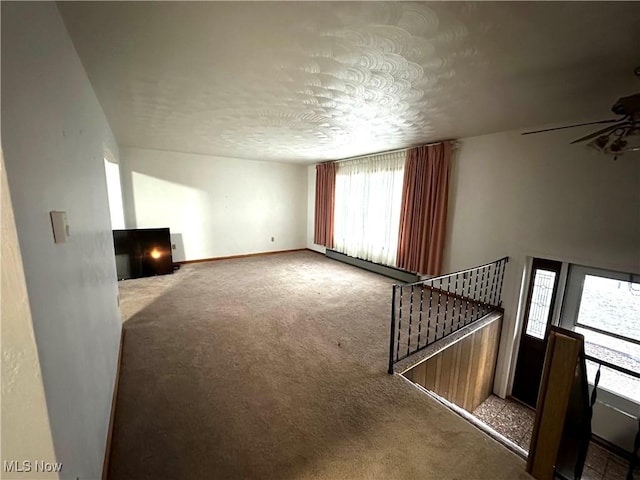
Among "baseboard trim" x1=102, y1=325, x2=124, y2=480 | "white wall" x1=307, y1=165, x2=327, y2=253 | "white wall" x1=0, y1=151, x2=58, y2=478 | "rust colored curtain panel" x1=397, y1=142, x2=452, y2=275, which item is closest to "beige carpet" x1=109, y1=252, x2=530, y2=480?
"baseboard trim" x1=102, y1=325, x2=124, y2=480

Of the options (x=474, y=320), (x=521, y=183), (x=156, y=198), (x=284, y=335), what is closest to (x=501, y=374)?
(x=474, y=320)

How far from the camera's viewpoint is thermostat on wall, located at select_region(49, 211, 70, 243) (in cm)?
94

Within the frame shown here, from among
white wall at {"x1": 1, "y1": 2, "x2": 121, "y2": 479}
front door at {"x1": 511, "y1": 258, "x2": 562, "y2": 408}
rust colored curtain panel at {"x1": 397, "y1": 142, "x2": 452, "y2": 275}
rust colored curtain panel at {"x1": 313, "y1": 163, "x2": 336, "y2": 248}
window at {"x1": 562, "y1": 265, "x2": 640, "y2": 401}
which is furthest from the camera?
rust colored curtain panel at {"x1": 313, "y1": 163, "x2": 336, "y2": 248}

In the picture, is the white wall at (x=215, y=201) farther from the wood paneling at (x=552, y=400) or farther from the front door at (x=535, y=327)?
the wood paneling at (x=552, y=400)

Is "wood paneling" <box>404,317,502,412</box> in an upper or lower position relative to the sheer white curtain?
lower

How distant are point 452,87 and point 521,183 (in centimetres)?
182

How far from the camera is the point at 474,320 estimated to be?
3.10 meters

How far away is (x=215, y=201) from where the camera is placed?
5.50 m

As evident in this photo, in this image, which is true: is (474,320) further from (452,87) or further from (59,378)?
(59,378)

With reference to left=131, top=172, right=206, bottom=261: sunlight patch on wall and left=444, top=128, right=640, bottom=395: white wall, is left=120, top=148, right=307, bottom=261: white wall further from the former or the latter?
left=444, top=128, right=640, bottom=395: white wall

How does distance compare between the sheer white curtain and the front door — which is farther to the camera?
the sheer white curtain

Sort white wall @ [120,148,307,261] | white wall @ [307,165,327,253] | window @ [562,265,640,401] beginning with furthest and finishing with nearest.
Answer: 1. white wall @ [307,165,327,253]
2. white wall @ [120,148,307,261]
3. window @ [562,265,640,401]

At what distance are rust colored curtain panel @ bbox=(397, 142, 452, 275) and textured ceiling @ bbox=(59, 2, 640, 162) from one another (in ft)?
2.96

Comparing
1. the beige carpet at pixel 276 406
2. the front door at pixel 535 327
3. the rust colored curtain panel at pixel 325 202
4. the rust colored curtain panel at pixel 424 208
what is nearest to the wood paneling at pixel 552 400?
the beige carpet at pixel 276 406
